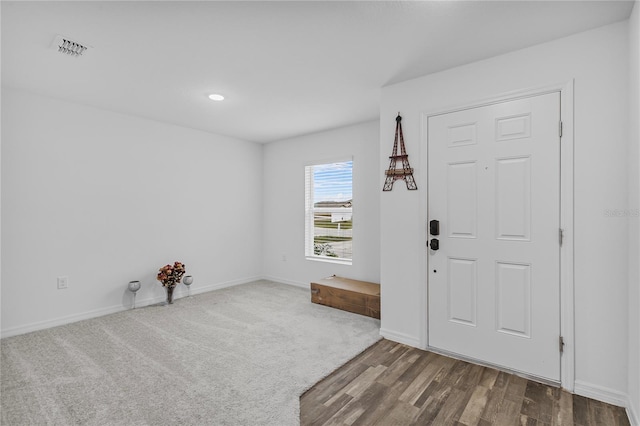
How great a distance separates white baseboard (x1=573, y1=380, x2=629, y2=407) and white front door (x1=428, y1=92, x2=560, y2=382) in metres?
0.12

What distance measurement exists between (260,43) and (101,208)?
9.19 ft

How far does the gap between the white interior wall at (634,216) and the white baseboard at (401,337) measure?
4.48 feet

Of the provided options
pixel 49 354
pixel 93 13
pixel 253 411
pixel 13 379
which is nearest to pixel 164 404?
pixel 253 411

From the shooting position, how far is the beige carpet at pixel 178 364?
6.14ft

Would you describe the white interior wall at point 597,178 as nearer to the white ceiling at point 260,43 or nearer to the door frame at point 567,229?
the door frame at point 567,229

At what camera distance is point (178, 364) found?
96.5 inches

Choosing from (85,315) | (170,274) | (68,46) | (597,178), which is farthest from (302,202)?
(597,178)

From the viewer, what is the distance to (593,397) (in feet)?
6.63

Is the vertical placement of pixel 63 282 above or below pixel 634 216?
below

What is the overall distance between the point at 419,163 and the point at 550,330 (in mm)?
1583

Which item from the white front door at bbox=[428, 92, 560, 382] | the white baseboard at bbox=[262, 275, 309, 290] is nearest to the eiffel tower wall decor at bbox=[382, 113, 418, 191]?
the white front door at bbox=[428, 92, 560, 382]

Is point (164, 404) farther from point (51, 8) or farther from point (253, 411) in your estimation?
point (51, 8)

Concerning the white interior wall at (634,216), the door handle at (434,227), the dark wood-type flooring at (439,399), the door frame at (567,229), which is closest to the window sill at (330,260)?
the door handle at (434,227)

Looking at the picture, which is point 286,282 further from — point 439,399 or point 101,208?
point 439,399
